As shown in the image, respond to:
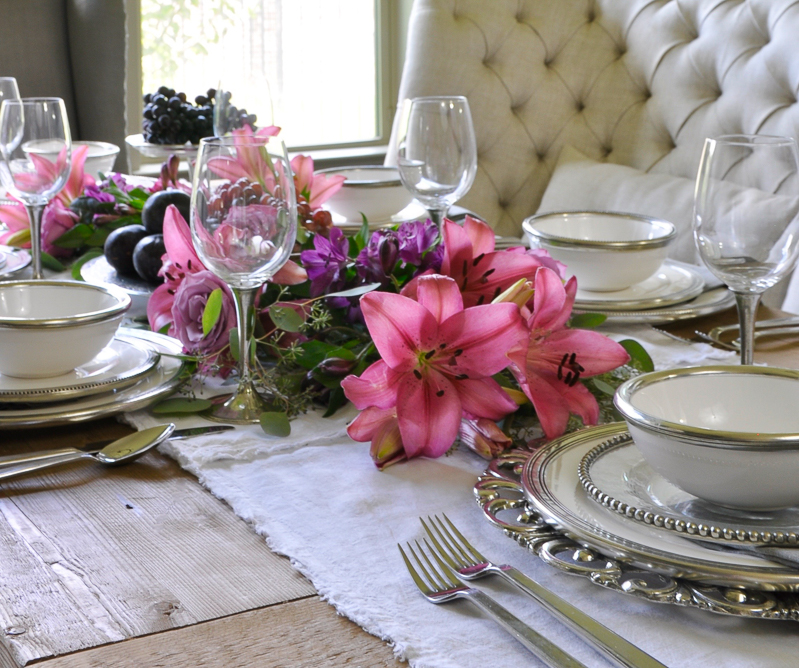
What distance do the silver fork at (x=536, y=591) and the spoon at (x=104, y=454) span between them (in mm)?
231

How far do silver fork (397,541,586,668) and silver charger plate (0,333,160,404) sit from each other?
33cm

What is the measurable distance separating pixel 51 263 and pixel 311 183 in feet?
1.29

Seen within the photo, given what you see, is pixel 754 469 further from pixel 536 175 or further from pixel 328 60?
pixel 328 60

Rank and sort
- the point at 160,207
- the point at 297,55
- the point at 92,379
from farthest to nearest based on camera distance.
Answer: the point at 297,55
the point at 160,207
the point at 92,379

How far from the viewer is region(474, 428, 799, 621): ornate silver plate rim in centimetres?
42

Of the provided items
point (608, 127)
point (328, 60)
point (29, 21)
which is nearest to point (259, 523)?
point (608, 127)

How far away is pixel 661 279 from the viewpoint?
3.61 ft

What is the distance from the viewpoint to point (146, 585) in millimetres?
482

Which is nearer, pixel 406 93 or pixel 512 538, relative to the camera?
pixel 512 538

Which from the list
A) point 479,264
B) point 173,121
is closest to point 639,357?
point 479,264

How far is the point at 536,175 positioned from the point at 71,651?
6.62 feet

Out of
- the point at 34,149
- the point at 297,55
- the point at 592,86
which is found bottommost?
the point at 34,149

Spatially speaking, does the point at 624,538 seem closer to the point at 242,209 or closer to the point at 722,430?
the point at 722,430

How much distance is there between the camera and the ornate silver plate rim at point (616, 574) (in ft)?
1.39
